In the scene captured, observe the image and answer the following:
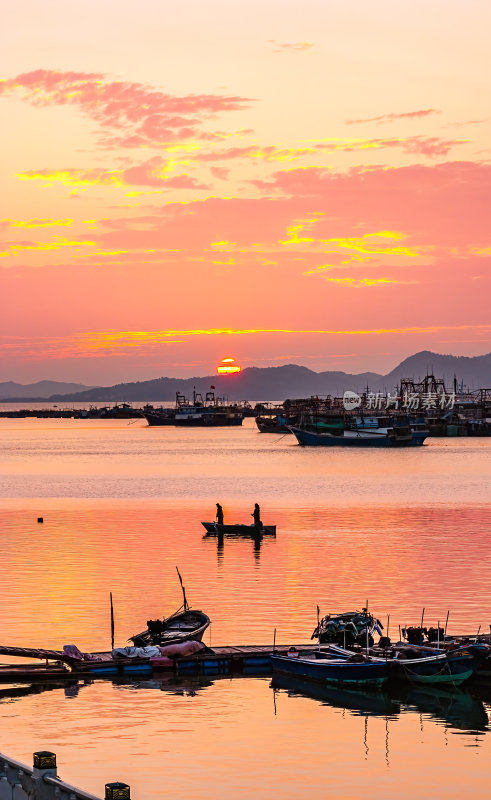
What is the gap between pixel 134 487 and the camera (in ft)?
458

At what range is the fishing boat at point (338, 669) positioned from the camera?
129 feet

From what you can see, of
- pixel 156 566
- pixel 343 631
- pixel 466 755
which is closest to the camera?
pixel 466 755

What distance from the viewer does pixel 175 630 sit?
151 ft

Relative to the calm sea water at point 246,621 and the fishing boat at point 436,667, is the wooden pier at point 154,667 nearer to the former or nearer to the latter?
the calm sea water at point 246,621

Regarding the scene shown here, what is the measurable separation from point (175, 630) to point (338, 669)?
27.7ft

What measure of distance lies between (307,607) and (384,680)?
15291 millimetres

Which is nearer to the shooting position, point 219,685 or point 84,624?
point 219,685

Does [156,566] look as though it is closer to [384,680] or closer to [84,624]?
[84,624]

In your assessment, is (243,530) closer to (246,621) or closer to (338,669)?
(246,621)

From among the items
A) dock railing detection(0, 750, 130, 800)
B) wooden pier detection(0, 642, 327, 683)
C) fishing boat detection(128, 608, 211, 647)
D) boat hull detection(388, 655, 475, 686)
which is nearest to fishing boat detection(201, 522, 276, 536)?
fishing boat detection(128, 608, 211, 647)

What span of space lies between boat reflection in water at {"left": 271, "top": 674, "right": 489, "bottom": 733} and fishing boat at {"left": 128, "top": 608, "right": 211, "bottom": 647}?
17.1ft

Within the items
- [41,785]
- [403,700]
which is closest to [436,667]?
[403,700]

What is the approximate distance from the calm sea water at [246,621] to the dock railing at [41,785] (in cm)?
674

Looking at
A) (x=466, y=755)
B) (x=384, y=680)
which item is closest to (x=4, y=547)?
(x=384, y=680)
